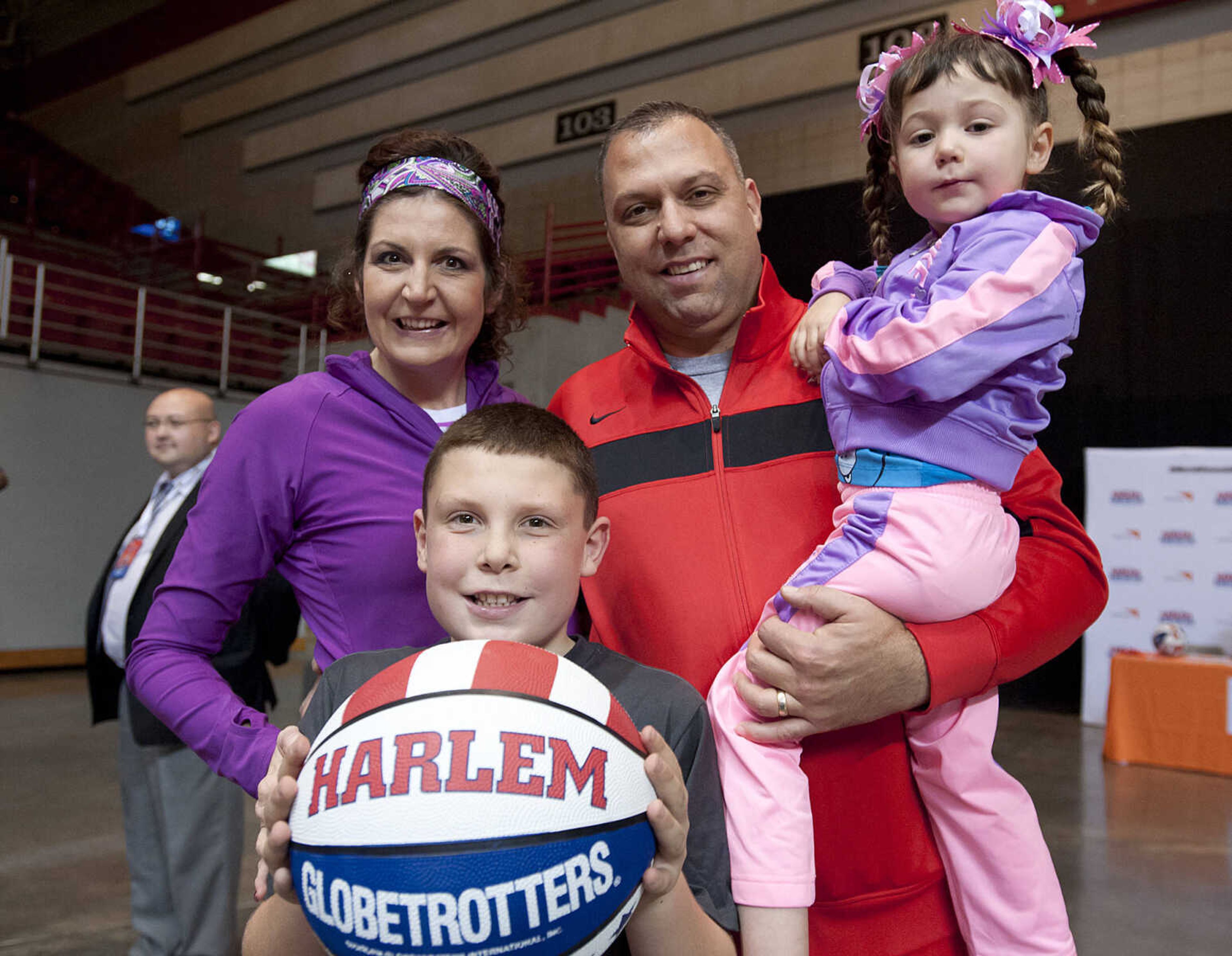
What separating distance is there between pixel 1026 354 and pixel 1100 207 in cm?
30

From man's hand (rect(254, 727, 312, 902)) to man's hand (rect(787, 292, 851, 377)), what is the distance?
0.90 m

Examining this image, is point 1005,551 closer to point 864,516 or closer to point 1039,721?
point 864,516

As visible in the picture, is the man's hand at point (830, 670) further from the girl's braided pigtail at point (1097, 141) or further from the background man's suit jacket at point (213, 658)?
the background man's suit jacket at point (213, 658)

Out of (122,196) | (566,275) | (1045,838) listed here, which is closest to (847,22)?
(566,275)

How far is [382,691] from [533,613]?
0.74 feet

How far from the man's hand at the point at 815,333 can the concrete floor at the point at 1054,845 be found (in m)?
2.84

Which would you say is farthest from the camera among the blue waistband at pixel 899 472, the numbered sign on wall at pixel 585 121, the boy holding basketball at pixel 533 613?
the numbered sign on wall at pixel 585 121

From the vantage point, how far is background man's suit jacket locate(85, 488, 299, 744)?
3.02m

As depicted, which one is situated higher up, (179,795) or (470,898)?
(470,898)

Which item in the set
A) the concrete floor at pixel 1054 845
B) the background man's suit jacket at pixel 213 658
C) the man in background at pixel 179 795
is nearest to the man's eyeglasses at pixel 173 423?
the background man's suit jacket at pixel 213 658

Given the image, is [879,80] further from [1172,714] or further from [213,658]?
[1172,714]

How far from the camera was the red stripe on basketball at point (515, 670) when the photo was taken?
0.93 m

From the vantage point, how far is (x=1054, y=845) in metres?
4.25

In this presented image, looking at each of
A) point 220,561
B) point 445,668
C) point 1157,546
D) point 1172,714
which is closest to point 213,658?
point 220,561
